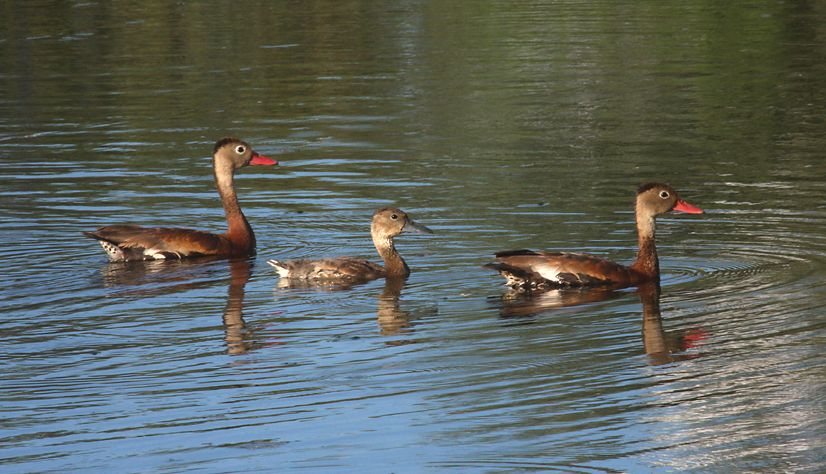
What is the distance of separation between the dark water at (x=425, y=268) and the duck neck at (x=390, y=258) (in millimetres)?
173

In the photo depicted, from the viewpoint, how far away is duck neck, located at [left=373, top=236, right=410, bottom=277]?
47.3 feet

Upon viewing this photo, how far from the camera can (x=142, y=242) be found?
15.3 metres

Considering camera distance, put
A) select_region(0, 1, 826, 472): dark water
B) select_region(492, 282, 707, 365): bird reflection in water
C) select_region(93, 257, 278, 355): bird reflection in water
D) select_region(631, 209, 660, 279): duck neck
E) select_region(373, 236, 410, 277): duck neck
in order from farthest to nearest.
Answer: select_region(373, 236, 410, 277): duck neck, select_region(631, 209, 660, 279): duck neck, select_region(93, 257, 278, 355): bird reflection in water, select_region(492, 282, 707, 365): bird reflection in water, select_region(0, 1, 826, 472): dark water

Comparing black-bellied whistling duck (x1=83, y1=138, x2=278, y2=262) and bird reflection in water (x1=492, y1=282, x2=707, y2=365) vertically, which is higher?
black-bellied whistling duck (x1=83, y1=138, x2=278, y2=262)

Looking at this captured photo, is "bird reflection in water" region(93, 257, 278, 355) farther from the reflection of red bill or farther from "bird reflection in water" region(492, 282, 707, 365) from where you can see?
the reflection of red bill

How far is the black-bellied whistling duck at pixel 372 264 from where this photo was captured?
14125 millimetres

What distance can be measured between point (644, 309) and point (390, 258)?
2.67m

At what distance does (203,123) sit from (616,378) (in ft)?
49.6

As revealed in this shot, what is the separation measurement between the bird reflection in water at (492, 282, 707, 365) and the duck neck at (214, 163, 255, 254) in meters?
3.49

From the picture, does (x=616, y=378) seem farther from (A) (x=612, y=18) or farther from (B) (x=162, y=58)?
(A) (x=612, y=18)

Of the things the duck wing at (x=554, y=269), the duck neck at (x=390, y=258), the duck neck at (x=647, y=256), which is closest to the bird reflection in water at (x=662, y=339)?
the duck wing at (x=554, y=269)

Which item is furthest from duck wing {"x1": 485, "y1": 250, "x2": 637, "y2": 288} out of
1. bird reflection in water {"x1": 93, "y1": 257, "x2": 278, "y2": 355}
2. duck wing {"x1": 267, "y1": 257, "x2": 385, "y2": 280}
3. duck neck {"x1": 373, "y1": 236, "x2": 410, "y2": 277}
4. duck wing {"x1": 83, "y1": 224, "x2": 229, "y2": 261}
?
duck wing {"x1": 83, "y1": 224, "x2": 229, "y2": 261}

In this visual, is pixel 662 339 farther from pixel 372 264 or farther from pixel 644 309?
pixel 372 264

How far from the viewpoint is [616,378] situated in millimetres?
10484
